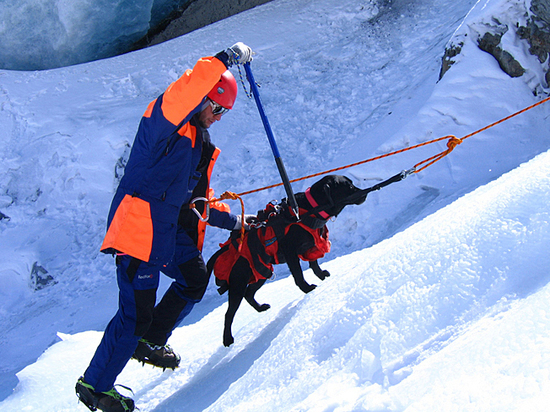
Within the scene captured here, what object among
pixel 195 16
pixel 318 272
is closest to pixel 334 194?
pixel 318 272

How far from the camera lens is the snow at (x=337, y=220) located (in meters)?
1.17

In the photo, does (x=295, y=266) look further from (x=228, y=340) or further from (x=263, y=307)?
(x=228, y=340)

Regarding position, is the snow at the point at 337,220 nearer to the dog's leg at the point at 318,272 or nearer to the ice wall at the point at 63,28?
the dog's leg at the point at 318,272

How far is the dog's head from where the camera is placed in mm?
2682

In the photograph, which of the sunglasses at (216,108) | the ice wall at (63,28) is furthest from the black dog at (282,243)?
the ice wall at (63,28)

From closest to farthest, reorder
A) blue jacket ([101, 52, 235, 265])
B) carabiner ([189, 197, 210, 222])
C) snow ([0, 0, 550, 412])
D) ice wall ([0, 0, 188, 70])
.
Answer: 1. snow ([0, 0, 550, 412])
2. blue jacket ([101, 52, 235, 265])
3. carabiner ([189, 197, 210, 222])
4. ice wall ([0, 0, 188, 70])

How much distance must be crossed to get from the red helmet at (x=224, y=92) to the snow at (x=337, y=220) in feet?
3.40

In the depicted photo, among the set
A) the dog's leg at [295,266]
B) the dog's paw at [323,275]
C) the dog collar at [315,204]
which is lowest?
the dog's paw at [323,275]

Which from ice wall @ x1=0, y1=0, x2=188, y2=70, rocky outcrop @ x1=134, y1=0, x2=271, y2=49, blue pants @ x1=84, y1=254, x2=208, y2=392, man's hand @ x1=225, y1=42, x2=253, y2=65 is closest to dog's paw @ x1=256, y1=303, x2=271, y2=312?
blue pants @ x1=84, y1=254, x2=208, y2=392

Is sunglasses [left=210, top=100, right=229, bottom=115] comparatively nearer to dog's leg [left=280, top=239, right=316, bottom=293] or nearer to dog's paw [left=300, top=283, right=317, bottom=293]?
dog's leg [left=280, top=239, right=316, bottom=293]

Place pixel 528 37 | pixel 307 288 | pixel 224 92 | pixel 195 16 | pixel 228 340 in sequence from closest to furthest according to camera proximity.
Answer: pixel 224 92
pixel 228 340
pixel 307 288
pixel 528 37
pixel 195 16

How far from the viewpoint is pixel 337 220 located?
4.13m

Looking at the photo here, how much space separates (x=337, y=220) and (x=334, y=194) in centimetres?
144

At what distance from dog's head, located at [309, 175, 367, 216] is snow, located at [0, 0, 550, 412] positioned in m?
0.33
